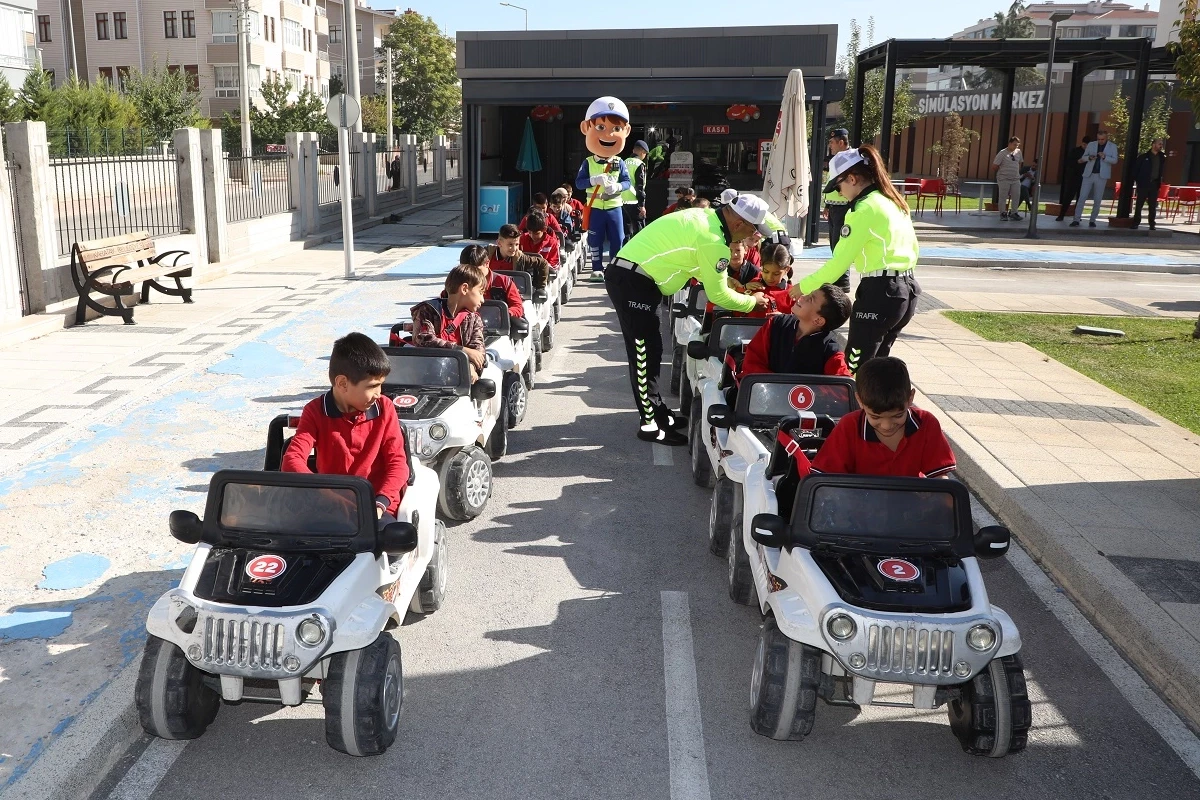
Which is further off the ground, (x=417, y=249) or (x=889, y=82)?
(x=889, y=82)

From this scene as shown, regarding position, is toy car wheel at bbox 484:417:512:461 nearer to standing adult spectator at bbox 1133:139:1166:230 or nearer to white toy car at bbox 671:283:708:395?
white toy car at bbox 671:283:708:395

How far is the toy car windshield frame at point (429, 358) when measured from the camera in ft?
22.4

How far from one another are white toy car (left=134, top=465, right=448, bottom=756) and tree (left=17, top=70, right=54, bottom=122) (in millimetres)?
33068

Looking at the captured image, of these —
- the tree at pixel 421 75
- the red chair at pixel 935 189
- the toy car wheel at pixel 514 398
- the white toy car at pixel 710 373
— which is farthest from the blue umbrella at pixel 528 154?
the tree at pixel 421 75

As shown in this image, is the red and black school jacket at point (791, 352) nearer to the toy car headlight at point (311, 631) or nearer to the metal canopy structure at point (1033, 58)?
the toy car headlight at point (311, 631)

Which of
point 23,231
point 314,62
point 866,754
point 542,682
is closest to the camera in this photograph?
point 866,754

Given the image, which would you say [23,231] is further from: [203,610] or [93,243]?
[203,610]

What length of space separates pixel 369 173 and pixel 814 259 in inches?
496

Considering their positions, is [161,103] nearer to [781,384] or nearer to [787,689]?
[781,384]

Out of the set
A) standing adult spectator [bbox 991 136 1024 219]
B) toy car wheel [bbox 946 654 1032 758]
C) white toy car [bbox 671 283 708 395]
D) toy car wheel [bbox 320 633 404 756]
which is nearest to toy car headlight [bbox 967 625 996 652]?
toy car wheel [bbox 946 654 1032 758]

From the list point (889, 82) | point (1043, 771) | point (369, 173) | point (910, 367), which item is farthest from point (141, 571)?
point (369, 173)

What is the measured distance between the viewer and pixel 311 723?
14.5 feet

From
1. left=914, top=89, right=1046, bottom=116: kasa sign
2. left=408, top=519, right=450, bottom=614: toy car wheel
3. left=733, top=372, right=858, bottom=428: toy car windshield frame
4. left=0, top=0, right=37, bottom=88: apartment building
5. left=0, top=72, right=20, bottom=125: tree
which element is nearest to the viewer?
left=408, top=519, right=450, bottom=614: toy car wheel

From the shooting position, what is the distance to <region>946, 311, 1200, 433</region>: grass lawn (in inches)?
393
